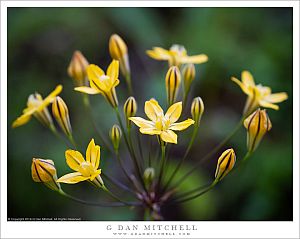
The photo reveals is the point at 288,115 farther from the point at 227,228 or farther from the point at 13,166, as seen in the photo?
the point at 13,166

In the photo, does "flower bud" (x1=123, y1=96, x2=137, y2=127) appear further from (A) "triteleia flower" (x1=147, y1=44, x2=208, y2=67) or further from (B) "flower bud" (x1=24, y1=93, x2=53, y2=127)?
(B) "flower bud" (x1=24, y1=93, x2=53, y2=127)

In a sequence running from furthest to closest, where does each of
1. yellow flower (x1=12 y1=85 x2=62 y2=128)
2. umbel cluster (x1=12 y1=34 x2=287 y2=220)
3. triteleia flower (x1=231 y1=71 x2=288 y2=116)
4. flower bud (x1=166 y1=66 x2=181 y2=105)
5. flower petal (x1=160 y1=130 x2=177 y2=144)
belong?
1. triteleia flower (x1=231 y1=71 x2=288 y2=116)
2. yellow flower (x1=12 y1=85 x2=62 y2=128)
3. flower bud (x1=166 y1=66 x2=181 y2=105)
4. umbel cluster (x1=12 y1=34 x2=287 y2=220)
5. flower petal (x1=160 y1=130 x2=177 y2=144)

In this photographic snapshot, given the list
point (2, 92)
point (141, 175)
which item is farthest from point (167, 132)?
point (2, 92)

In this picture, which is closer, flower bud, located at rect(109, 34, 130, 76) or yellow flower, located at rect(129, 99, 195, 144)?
yellow flower, located at rect(129, 99, 195, 144)

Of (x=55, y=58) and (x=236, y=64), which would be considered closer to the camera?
(x=236, y=64)

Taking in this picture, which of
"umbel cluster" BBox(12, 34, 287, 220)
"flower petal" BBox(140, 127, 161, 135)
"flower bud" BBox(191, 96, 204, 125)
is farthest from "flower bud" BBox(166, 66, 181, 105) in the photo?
"flower petal" BBox(140, 127, 161, 135)

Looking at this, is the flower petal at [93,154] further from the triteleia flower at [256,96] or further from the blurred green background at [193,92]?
the blurred green background at [193,92]
